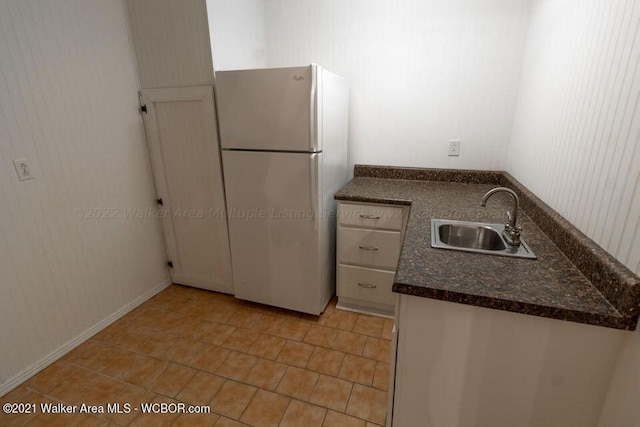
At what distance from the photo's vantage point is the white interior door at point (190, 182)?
7.20 ft

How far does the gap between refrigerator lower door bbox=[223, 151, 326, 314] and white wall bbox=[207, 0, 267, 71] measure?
695 mm

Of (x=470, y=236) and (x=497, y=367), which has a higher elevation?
(x=470, y=236)

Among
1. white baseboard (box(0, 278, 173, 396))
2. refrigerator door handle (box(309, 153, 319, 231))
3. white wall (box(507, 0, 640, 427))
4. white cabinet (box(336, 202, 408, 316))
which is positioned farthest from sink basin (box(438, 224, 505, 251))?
white baseboard (box(0, 278, 173, 396))

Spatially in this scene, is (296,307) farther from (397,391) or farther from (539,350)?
(539,350)

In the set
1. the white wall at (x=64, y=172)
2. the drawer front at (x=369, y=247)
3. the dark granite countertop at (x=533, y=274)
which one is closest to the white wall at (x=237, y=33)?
the white wall at (x=64, y=172)

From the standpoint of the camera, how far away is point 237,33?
7.29 ft

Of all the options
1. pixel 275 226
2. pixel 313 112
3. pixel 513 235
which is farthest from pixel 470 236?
pixel 275 226

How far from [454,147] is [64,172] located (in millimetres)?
2629

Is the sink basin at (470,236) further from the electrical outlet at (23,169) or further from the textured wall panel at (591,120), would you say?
the electrical outlet at (23,169)

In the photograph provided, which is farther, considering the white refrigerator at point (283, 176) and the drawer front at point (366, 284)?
the drawer front at point (366, 284)

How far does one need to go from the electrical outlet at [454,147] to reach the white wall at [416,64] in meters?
0.03

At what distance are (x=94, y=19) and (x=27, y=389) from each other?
2205 millimetres

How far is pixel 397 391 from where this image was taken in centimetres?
116

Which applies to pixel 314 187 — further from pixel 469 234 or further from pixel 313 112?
pixel 469 234
